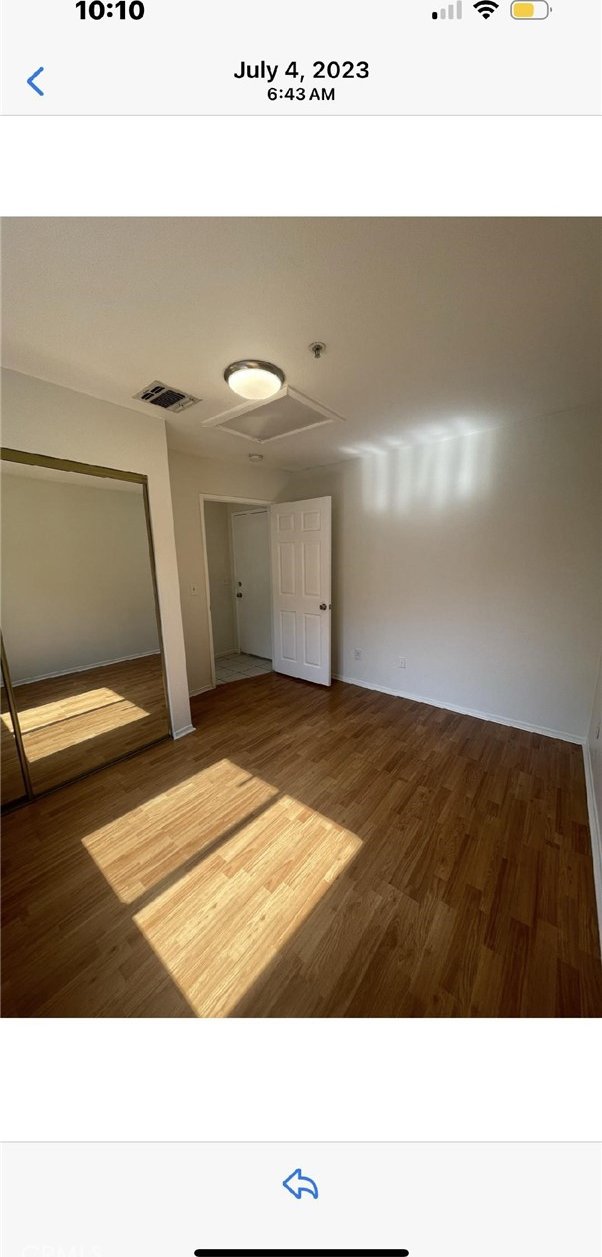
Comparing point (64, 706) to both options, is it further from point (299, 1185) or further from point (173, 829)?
point (299, 1185)

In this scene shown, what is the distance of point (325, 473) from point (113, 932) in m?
3.68

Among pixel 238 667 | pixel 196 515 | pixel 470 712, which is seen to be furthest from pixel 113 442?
pixel 470 712

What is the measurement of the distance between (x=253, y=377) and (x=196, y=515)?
176cm

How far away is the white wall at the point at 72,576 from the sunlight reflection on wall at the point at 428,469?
203 centimetres

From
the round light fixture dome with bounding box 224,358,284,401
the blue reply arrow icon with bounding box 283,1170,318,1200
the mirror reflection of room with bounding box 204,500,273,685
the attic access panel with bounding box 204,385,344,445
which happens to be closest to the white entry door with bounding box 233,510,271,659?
the mirror reflection of room with bounding box 204,500,273,685

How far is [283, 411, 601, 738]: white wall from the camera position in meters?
2.33

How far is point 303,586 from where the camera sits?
3.59 meters

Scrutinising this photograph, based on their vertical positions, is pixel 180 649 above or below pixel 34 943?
above

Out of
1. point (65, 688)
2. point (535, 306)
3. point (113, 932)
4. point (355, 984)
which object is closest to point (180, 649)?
point (65, 688)

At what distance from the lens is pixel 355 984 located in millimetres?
1100

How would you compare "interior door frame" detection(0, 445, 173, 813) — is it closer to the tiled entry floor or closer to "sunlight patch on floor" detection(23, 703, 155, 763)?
"sunlight patch on floor" detection(23, 703, 155, 763)
